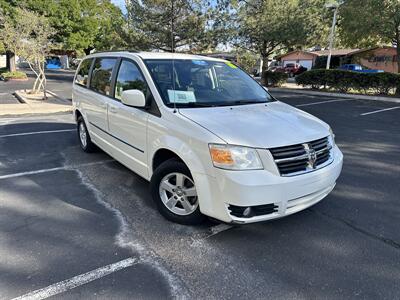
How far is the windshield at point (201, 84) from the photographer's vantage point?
3623 millimetres

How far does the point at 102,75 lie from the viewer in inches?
195

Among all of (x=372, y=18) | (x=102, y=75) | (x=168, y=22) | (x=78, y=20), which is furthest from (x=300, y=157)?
(x=78, y=20)

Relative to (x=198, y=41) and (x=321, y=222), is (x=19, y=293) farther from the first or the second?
(x=198, y=41)

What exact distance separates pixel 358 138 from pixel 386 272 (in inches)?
204

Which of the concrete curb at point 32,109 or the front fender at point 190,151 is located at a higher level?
the front fender at point 190,151

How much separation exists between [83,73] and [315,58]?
130 ft

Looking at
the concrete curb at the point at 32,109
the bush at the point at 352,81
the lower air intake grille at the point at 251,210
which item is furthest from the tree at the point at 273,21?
the lower air intake grille at the point at 251,210

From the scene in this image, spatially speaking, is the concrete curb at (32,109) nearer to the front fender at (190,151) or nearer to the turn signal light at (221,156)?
the front fender at (190,151)

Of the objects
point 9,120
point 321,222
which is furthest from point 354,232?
point 9,120

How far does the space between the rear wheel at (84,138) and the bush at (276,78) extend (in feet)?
62.7

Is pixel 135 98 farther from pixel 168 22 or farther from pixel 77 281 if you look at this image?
pixel 168 22

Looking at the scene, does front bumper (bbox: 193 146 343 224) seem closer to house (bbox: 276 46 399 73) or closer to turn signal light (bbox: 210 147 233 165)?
turn signal light (bbox: 210 147 233 165)

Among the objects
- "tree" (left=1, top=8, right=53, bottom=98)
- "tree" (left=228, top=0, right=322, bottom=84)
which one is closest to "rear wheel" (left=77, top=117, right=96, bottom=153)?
"tree" (left=1, top=8, right=53, bottom=98)

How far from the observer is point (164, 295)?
2439mm
